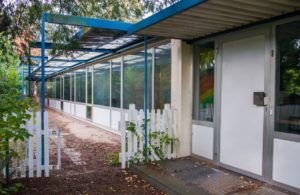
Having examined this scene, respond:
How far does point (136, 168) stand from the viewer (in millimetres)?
4559

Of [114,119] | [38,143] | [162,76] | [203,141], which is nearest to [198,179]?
[203,141]

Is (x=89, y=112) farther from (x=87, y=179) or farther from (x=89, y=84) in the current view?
(x=87, y=179)

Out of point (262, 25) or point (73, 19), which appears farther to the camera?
point (73, 19)

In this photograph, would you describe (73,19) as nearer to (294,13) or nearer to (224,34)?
(224,34)

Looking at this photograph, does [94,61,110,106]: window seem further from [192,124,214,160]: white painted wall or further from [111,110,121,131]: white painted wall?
[192,124,214,160]: white painted wall

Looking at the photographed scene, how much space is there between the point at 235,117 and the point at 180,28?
1609mm

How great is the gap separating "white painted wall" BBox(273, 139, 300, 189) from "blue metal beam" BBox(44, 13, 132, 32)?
3.11 meters

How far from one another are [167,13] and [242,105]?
5.81 feet

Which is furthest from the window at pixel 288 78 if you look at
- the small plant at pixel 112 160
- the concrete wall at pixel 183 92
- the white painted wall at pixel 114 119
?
the white painted wall at pixel 114 119

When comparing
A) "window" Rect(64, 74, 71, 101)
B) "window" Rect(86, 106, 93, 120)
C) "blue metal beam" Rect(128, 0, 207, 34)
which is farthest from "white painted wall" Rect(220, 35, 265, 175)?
"window" Rect(64, 74, 71, 101)

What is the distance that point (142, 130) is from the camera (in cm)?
486

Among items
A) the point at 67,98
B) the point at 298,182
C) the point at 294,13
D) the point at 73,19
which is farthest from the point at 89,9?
the point at 67,98

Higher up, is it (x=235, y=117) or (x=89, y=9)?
(x=89, y=9)

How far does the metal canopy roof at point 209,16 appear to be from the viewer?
3021mm
